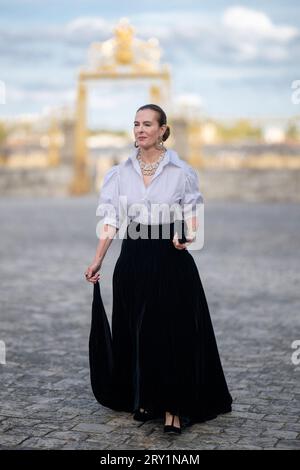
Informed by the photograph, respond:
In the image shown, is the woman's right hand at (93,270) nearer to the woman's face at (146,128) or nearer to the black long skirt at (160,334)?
the black long skirt at (160,334)

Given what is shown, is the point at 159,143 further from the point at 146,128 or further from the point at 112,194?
the point at 112,194

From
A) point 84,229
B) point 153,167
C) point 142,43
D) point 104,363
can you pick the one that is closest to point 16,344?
point 104,363

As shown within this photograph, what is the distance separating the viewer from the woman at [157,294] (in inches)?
182

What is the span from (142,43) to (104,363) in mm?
26720

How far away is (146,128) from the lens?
4.61m

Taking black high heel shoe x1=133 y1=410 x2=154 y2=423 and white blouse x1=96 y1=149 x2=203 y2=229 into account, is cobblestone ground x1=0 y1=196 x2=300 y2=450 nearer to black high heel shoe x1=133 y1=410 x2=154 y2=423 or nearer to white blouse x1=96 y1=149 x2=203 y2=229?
black high heel shoe x1=133 y1=410 x2=154 y2=423

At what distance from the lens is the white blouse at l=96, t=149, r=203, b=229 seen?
4641mm

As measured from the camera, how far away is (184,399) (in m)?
4.65

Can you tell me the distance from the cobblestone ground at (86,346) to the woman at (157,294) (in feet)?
0.66

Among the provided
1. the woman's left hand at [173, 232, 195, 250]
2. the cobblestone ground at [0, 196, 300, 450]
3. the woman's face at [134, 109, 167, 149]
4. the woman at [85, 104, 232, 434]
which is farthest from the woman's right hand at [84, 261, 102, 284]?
the cobblestone ground at [0, 196, 300, 450]

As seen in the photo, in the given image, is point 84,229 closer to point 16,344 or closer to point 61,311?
point 61,311

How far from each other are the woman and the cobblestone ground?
0.66ft

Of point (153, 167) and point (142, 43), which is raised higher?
point (142, 43)

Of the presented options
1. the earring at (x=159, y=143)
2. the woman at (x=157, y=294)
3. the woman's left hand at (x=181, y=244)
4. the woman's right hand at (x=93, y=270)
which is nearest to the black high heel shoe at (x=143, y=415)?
the woman at (x=157, y=294)
